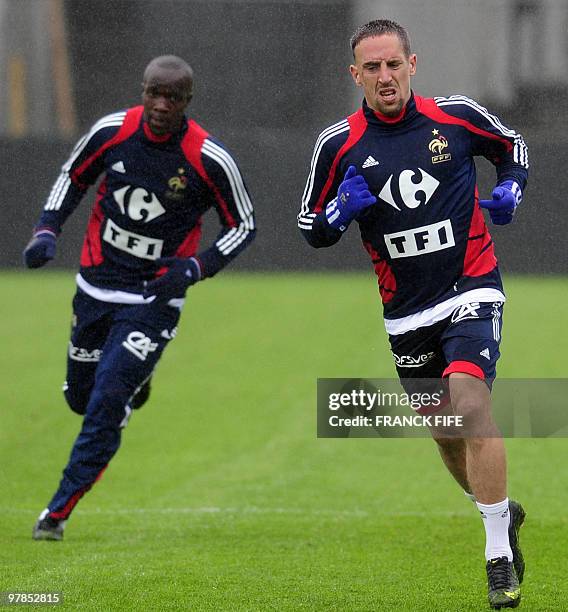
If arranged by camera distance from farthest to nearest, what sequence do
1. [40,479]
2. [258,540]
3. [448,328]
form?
[40,479], [258,540], [448,328]

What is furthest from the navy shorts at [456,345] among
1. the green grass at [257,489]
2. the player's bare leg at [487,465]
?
the green grass at [257,489]

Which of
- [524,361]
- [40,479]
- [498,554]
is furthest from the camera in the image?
[524,361]

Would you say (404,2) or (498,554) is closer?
(498,554)

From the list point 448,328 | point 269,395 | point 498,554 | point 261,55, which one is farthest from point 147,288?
point 261,55

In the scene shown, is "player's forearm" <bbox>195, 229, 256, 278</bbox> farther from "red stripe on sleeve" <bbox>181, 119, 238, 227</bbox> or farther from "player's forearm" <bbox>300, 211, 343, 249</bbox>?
Result: "player's forearm" <bbox>300, 211, 343, 249</bbox>

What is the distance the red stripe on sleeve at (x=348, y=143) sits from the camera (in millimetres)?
5516

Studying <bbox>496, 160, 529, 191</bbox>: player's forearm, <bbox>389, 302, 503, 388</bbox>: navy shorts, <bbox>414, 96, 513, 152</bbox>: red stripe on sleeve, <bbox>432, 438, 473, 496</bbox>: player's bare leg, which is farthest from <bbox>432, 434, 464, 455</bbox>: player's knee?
<bbox>414, 96, 513, 152</bbox>: red stripe on sleeve

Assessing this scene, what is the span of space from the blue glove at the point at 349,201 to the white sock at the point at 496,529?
1.27 meters

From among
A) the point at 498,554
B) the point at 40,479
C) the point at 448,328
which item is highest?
the point at 448,328

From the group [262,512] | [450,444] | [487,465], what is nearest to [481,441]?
[487,465]

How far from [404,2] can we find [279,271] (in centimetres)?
551

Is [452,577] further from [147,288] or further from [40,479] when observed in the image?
[40,479]

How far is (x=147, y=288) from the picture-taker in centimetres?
662

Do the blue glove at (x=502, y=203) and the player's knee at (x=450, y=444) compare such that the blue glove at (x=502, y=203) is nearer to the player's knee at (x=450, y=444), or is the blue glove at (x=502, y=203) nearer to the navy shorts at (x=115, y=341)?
the player's knee at (x=450, y=444)
